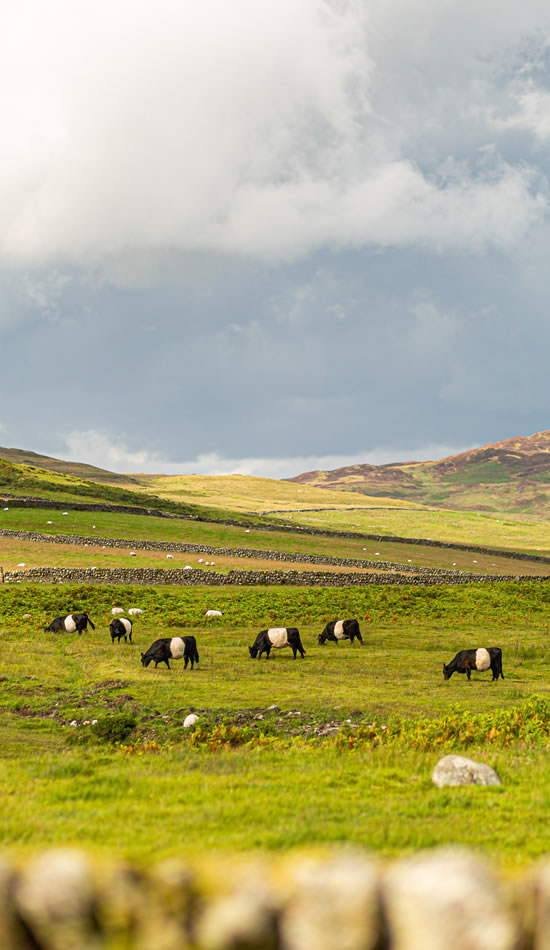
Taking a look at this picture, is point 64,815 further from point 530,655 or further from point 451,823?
point 530,655

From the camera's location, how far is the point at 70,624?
37.2 m

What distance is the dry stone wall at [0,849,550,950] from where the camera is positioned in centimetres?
313

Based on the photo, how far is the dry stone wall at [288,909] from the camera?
10.3 feet

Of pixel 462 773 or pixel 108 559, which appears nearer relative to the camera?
pixel 462 773

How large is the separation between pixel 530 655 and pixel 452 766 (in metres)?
26.6

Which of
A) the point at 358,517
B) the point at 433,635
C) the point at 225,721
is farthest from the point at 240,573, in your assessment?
the point at 358,517

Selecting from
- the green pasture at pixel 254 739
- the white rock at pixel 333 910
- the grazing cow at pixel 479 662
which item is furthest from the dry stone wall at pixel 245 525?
the white rock at pixel 333 910

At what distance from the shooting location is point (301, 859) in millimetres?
3436

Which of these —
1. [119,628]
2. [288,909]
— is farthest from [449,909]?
[119,628]

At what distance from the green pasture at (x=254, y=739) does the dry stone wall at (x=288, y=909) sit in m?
2.16

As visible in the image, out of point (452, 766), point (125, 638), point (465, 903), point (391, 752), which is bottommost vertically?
point (125, 638)

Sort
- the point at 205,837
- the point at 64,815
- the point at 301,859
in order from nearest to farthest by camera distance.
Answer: the point at 301,859
the point at 205,837
the point at 64,815

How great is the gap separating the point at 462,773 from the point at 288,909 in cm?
756

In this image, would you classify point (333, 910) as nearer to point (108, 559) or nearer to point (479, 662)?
point (479, 662)
